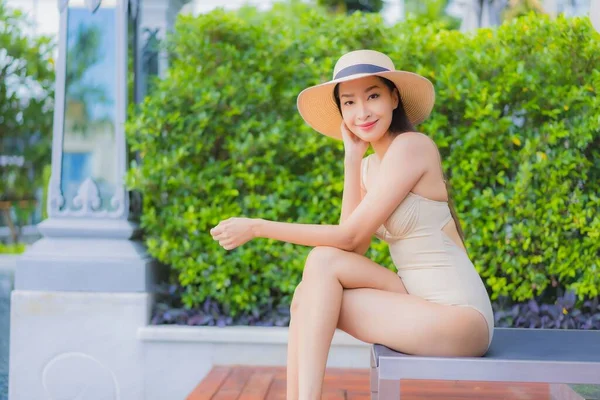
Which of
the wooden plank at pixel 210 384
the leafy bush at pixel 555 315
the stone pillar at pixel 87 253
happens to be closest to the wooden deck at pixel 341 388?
the wooden plank at pixel 210 384

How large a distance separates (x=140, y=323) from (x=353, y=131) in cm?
191

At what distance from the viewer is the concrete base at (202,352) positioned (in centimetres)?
377

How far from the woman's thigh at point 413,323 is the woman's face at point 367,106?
0.58 m

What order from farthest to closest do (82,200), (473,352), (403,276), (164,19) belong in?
(164,19)
(82,200)
(403,276)
(473,352)

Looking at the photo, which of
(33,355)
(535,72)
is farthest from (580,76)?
(33,355)

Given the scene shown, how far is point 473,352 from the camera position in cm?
223

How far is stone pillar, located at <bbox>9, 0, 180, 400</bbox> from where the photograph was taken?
3811 millimetres

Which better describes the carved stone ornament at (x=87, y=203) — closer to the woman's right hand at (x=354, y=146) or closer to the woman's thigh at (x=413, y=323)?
the woman's right hand at (x=354, y=146)

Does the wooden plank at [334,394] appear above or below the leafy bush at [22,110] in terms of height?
below

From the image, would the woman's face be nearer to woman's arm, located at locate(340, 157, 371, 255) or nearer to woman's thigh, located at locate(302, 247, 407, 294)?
woman's arm, located at locate(340, 157, 371, 255)

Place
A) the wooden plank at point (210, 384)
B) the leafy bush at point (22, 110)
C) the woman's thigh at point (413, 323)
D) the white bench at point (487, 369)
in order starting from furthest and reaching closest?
the leafy bush at point (22, 110) < the wooden plank at point (210, 384) < the woman's thigh at point (413, 323) < the white bench at point (487, 369)

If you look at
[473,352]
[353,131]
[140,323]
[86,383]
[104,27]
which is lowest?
[86,383]

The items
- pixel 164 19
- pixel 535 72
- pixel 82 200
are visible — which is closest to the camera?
pixel 535 72

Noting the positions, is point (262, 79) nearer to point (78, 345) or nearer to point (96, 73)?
point (96, 73)
